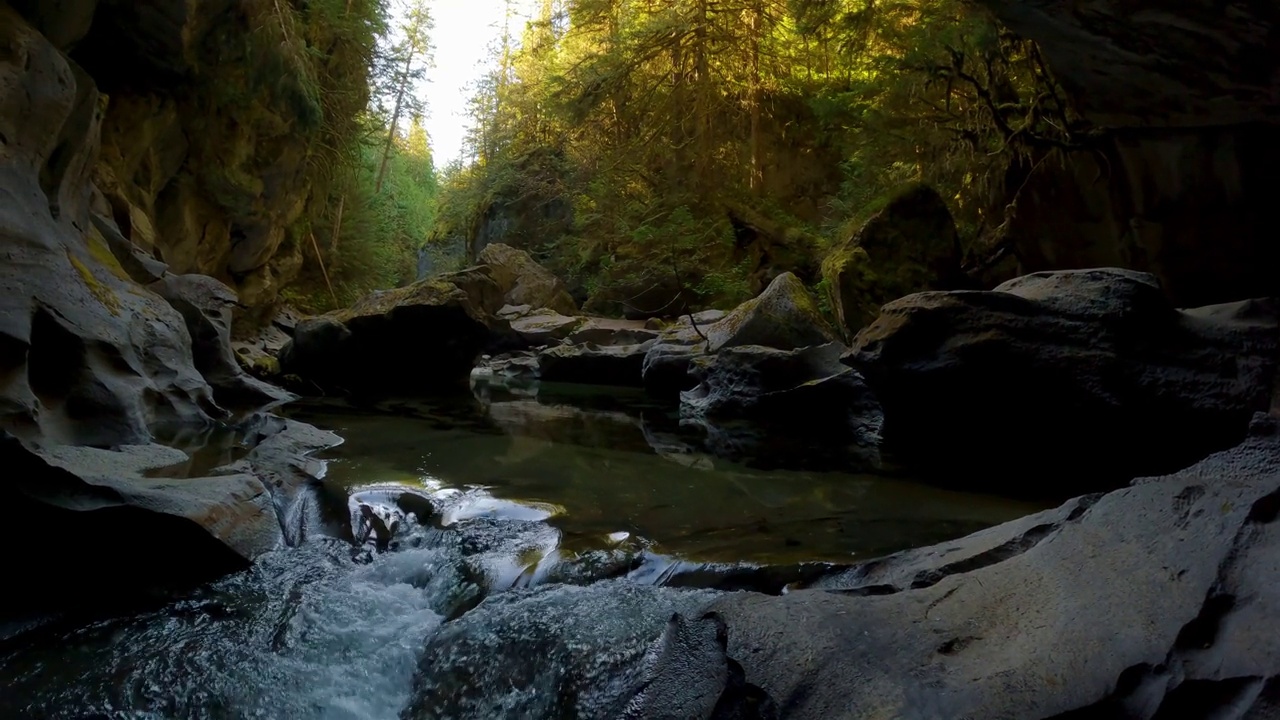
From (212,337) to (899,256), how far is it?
7726 millimetres

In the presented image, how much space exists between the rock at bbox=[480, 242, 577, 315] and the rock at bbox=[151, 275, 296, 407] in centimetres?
1172

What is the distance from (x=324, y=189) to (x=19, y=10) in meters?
9.33

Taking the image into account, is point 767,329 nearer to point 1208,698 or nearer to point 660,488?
point 660,488

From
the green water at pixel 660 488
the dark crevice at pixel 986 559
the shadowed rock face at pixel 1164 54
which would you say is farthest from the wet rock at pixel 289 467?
the shadowed rock face at pixel 1164 54

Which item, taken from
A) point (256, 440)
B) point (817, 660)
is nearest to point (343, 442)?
point (256, 440)

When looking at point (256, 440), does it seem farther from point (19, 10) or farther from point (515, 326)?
point (515, 326)

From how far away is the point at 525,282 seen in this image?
826 inches

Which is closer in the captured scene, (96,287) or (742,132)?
(96,287)

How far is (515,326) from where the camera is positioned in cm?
1669

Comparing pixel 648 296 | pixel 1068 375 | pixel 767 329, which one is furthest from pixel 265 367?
pixel 1068 375

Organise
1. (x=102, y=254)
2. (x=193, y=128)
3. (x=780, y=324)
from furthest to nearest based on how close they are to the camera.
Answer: (x=193, y=128) → (x=780, y=324) → (x=102, y=254)

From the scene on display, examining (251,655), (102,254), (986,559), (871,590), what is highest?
(102,254)

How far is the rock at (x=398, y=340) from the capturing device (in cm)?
1019

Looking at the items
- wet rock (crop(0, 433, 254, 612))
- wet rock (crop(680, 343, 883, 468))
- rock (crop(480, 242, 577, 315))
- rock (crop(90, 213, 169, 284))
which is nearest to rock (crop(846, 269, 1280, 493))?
wet rock (crop(680, 343, 883, 468))
